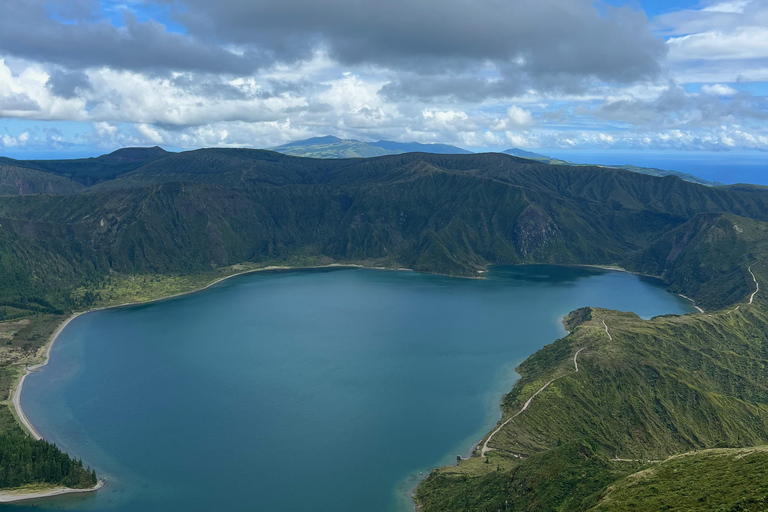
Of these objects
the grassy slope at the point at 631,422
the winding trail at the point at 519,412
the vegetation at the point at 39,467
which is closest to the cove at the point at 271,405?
the vegetation at the point at 39,467

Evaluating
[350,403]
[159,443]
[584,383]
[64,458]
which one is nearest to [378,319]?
[350,403]

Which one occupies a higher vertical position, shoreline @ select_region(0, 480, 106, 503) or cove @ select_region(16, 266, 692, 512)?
cove @ select_region(16, 266, 692, 512)

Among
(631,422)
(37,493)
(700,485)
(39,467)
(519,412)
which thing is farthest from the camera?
(519,412)

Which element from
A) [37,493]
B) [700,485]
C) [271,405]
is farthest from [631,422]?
[37,493]

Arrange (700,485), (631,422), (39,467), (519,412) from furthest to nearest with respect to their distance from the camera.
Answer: (519,412) → (631,422) → (39,467) → (700,485)

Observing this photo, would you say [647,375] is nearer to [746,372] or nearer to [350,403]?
[746,372]

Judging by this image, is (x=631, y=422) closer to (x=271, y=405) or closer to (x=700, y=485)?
(x=700, y=485)

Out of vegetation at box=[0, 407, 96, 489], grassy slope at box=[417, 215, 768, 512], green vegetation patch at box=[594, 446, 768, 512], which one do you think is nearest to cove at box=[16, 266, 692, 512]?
vegetation at box=[0, 407, 96, 489]

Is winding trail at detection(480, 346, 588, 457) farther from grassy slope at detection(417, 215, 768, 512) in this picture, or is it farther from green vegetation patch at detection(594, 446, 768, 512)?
green vegetation patch at detection(594, 446, 768, 512)
